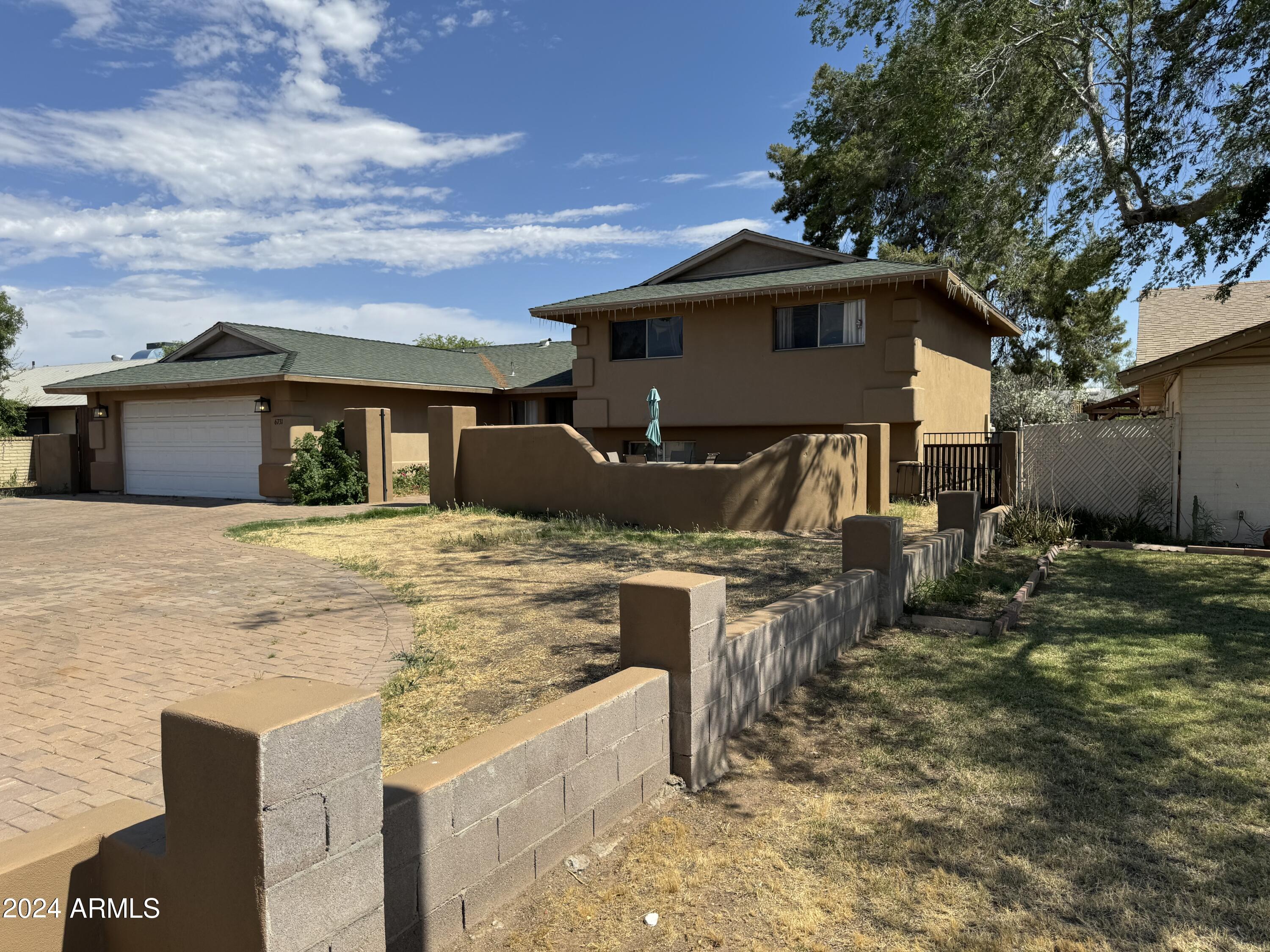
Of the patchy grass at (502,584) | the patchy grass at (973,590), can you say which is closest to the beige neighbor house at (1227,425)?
the patchy grass at (973,590)

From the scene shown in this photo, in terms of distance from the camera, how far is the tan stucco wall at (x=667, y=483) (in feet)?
44.0

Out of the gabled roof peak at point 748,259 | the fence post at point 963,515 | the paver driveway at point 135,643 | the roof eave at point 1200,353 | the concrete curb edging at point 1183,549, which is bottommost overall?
the paver driveway at point 135,643

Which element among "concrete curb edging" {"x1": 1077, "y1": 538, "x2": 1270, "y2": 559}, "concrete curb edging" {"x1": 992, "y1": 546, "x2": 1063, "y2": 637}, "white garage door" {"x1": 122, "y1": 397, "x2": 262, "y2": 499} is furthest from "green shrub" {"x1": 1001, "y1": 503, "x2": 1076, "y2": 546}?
"white garage door" {"x1": 122, "y1": 397, "x2": 262, "y2": 499}

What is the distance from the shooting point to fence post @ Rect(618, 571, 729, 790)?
4.41 metres

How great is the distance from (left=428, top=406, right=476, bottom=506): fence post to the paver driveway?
15.1 feet

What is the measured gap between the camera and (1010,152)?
15.9 meters

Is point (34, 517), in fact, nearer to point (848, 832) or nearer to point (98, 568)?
point (98, 568)

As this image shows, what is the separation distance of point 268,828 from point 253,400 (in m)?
20.9

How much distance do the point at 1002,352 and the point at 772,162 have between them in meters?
13.7

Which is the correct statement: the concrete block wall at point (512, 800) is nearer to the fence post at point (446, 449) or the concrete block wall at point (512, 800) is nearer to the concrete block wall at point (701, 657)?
the concrete block wall at point (701, 657)

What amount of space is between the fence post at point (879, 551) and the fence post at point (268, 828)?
5.57m

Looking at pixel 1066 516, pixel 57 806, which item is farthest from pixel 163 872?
pixel 1066 516

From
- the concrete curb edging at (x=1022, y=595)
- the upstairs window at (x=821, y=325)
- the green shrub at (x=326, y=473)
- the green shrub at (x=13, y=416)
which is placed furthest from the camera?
the green shrub at (x=13, y=416)

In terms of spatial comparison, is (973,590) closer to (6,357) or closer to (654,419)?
(654,419)
